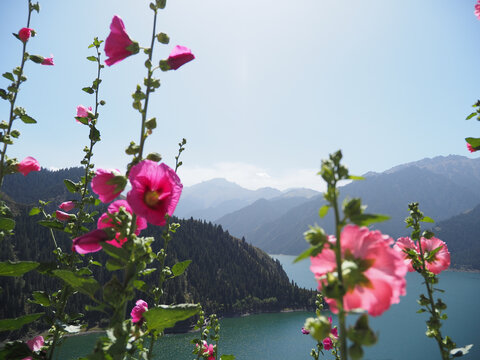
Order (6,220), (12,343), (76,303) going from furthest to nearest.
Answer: (76,303), (6,220), (12,343)

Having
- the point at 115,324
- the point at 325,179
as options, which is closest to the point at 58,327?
the point at 115,324

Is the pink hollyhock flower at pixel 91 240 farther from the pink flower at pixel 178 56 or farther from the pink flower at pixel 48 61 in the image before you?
the pink flower at pixel 48 61

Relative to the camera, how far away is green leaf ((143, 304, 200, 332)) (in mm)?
1783

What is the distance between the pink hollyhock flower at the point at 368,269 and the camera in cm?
134

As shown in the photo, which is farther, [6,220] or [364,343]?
[6,220]

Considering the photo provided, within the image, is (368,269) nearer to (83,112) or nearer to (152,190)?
(152,190)

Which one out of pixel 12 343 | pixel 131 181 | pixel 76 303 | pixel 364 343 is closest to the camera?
pixel 364 343

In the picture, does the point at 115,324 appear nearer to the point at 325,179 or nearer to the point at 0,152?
the point at 325,179

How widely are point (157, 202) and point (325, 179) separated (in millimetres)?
1200

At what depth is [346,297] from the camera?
4.79ft

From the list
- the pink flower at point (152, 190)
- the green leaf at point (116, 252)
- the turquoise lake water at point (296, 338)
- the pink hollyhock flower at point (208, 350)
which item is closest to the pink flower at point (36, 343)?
the green leaf at point (116, 252)

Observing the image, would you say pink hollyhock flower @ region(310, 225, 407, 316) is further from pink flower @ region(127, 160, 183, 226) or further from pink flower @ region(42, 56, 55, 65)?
pink flower @ region(42, 56, 55, 65)

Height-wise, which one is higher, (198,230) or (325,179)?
(198,230)

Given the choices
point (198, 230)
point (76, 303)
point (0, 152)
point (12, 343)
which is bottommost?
point (76, 303)
